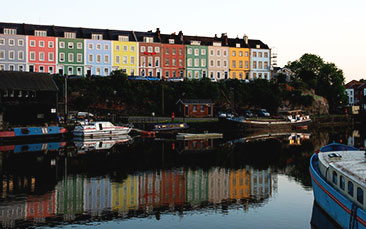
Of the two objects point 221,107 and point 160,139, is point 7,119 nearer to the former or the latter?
point 160,139

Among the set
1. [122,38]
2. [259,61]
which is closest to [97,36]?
[122,38]

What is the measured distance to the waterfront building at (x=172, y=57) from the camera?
98688 millimetres

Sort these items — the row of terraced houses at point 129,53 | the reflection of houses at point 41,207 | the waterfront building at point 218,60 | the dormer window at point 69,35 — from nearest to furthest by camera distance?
the reflection of houses at point 41,207, the row of terraced houses at point 129,53, the dormer window at point 69,35, the waterfront building at point 218,60

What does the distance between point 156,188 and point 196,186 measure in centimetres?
269

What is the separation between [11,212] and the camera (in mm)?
22328

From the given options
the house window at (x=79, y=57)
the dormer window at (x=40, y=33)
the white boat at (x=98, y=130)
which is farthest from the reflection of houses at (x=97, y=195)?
the dormer window at (x=40, y=33)

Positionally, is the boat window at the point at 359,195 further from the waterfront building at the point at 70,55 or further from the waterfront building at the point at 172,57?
the waterfront building at the point at 172,57

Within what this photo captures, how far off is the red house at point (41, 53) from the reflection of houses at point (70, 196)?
204ft

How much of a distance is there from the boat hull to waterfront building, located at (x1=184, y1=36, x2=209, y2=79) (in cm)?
7996

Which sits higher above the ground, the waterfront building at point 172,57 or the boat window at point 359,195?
the waterfront building at point 172,57

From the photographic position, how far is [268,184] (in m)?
29.9

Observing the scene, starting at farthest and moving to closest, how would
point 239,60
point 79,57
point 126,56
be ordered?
point 239,60, point 126,56, point 79,57

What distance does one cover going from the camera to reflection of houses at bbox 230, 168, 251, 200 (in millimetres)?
26573

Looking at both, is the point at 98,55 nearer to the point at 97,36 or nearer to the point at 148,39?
the point at 97,36
